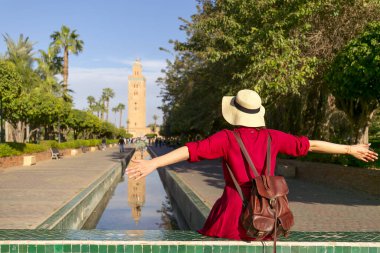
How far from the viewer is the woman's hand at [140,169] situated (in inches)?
122

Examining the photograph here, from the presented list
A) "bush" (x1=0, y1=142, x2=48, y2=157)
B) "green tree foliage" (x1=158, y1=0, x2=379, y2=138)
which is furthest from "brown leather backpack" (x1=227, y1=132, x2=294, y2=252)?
"bush" (x1=0, y1=142, x2=48, y2=157)

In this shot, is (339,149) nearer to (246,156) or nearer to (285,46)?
(246,156)

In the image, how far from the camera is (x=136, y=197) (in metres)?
18.0

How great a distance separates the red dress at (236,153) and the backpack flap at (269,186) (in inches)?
7.6

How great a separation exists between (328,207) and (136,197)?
925cm

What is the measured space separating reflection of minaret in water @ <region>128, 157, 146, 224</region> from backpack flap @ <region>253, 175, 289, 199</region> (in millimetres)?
10206

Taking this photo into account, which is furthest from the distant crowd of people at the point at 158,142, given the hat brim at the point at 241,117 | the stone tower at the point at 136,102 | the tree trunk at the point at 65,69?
the stone tower at the point at 136,102

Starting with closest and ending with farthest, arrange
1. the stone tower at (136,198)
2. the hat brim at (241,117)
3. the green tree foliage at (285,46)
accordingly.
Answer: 1. the hat brim at (241,117)
2. the stone tower at (136,198)
3. the green tree foliage at (285,46)

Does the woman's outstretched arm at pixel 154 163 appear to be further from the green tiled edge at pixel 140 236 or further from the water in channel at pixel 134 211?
the water in channel at pixel 134 211

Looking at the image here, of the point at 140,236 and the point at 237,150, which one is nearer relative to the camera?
the point at 237,150

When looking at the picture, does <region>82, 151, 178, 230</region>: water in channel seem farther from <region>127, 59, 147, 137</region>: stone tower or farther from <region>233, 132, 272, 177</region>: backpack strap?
<region>127, 59, 147, 137</region>: stone tower

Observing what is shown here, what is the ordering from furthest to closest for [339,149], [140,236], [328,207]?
[328,207] → [140,236] → [339,149]

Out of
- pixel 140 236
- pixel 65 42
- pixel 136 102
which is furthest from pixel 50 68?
pixel 136 102

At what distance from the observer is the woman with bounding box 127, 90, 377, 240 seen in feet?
10.4
